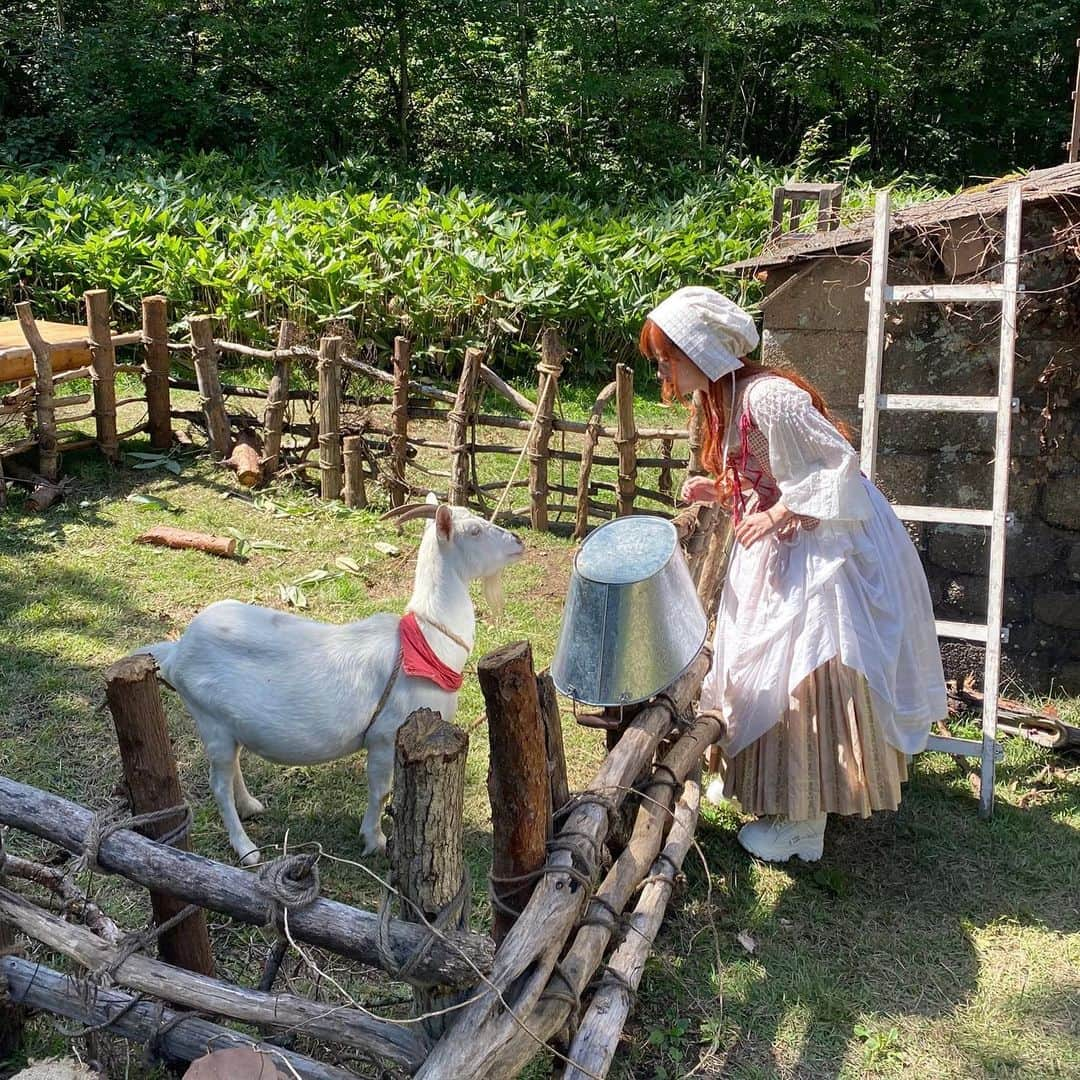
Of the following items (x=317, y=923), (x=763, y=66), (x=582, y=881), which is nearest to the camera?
(x=317, y=923)

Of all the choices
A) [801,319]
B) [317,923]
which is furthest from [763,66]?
[317,923]

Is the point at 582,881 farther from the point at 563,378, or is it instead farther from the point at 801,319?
the point at 563,378

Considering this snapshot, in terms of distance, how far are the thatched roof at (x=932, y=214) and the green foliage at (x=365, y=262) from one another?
4.46 m

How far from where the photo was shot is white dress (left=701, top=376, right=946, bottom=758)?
12.0 ft

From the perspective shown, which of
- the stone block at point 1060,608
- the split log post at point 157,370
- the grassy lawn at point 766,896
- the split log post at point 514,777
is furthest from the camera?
the split log post at point 157,370

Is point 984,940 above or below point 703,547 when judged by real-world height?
below

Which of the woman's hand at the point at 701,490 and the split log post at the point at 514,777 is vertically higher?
the woman's hand at the point at 701,490

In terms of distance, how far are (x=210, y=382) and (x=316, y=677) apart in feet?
15.3

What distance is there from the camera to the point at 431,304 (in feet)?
32.8

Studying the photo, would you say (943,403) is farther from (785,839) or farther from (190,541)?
(190,541)

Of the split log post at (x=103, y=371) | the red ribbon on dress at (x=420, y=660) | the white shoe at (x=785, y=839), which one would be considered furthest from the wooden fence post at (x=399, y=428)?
the white shoe at (x=785, y=839)

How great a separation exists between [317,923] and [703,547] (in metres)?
2.76

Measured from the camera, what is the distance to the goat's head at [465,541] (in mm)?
4121

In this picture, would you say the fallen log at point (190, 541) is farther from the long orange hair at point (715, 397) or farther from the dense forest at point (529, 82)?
the dense forest at point (529, 82)
